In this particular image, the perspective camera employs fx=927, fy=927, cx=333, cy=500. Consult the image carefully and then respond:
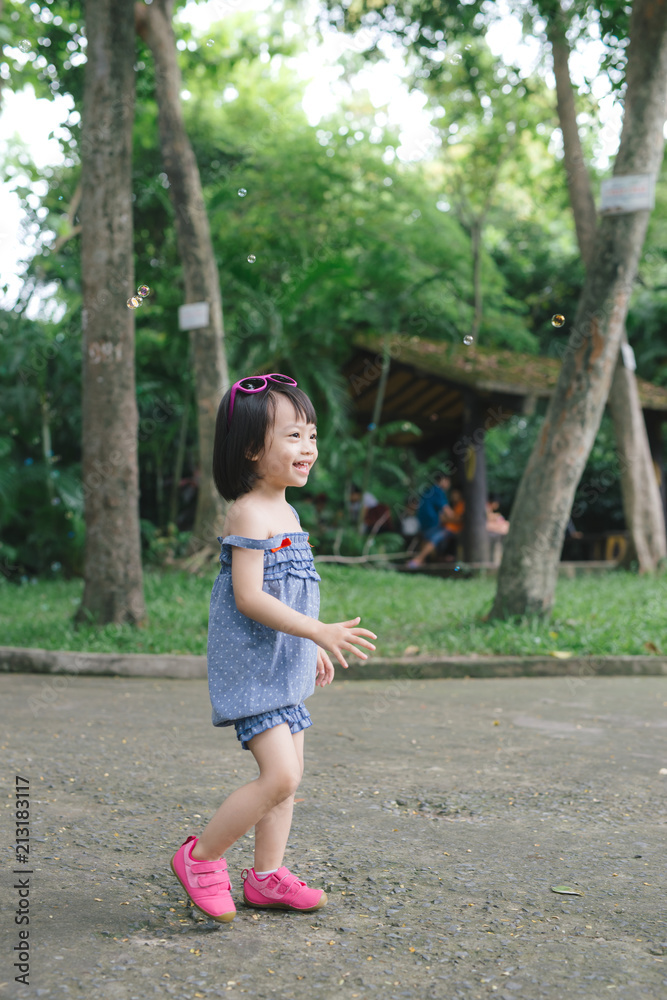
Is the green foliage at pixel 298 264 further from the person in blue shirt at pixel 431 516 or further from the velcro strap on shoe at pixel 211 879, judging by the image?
the velcro strap on shoe at pixel 211 879

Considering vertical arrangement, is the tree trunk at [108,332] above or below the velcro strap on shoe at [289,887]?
above

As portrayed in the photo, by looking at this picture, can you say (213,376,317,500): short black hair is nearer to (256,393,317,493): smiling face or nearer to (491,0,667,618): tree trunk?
(256,393,317,493): smiling face

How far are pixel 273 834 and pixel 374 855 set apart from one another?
1.97ft

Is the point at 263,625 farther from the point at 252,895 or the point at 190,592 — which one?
the point at 190,592

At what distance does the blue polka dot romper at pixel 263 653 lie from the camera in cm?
250

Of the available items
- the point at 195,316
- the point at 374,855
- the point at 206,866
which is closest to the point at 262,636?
the point at 206,866

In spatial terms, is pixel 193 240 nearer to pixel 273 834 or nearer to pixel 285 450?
pixel 285 450

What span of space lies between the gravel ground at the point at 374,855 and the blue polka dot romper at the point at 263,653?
22.2 inches

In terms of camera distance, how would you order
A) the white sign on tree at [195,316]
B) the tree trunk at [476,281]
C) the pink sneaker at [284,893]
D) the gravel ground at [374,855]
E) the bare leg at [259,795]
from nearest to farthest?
the gravel ground at [374,855] < the bare leg at [259,795] < the pink sneaker at [284,893] < the white sign on tree at [195,316] < the tree trunk at [476,281]

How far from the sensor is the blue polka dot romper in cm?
250

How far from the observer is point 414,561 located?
1456cm

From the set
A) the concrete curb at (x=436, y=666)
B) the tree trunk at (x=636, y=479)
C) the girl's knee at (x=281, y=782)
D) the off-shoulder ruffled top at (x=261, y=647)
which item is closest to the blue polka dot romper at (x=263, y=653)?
the off-shoulder ruffled top at (x=261, y=647)

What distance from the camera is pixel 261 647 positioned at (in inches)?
101

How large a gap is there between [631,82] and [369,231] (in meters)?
11.6
